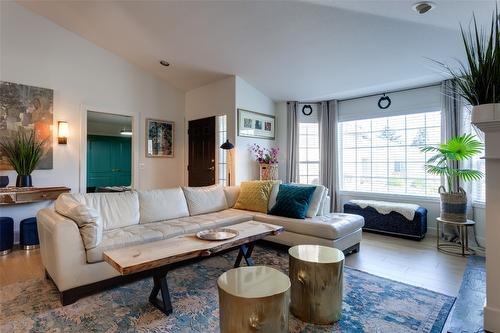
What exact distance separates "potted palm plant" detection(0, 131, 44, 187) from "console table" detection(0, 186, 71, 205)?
18cm

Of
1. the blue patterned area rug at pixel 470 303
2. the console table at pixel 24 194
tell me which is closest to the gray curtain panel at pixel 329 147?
the blue patterned area rug at pixel 470 303

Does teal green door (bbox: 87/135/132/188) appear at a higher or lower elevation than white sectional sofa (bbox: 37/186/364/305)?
higher

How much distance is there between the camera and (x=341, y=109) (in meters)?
5.43

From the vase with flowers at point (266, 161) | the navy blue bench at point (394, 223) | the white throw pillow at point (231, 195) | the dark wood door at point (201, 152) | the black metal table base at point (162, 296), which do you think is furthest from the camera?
the dark wood door at point (201, 152)

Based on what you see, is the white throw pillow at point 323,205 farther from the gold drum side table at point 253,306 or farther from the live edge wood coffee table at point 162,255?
the gold drum side table at point 253,306

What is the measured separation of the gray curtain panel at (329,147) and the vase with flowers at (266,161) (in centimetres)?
99

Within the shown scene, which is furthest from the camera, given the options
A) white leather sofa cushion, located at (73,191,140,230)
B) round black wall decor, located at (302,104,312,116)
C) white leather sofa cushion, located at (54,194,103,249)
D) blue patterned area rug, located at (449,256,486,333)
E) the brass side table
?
round black wall decor, located at (302,104,312,116)

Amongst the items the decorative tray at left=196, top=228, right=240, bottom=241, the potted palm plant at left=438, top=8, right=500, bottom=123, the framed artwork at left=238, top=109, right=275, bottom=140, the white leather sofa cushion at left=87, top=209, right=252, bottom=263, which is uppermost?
the framed artwork at left=238, top=109, right=275, bottom=140

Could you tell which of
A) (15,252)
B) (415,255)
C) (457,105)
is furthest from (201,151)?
(457,105)

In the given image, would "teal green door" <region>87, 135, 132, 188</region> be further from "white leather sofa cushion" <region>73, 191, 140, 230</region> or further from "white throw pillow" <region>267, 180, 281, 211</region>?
"white throw pillow" <region>267, 180, 281, 211</region>

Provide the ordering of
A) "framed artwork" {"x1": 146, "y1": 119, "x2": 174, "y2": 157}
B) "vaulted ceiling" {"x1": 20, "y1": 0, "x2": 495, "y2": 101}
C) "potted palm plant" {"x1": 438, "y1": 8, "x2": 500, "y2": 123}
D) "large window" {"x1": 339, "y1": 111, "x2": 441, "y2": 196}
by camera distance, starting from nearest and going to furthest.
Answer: "potted palm plant" {"x1": 438, "y1": 8, "x2": 500, "y2": 123}
"vaulted ceiling" {"x1": 20, "y1": 0, "x2": 495, "y2": 101}
"large window" {"x1": 339, "y1": 111, "x2": 441, "y2": 196}
"framed artwork" {"x1": 146, "y1": 119, "x2": 174, "y2": 157}

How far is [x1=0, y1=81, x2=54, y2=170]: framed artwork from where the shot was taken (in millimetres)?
3787

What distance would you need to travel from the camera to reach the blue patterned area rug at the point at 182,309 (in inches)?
72.1

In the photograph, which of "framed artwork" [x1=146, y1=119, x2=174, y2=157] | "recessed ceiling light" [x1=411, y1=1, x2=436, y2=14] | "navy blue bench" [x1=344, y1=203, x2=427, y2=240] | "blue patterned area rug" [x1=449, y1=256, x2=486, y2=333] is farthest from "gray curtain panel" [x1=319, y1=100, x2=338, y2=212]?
"framed artwork" [x1=146, y1=119, x2=174, y2=157]
